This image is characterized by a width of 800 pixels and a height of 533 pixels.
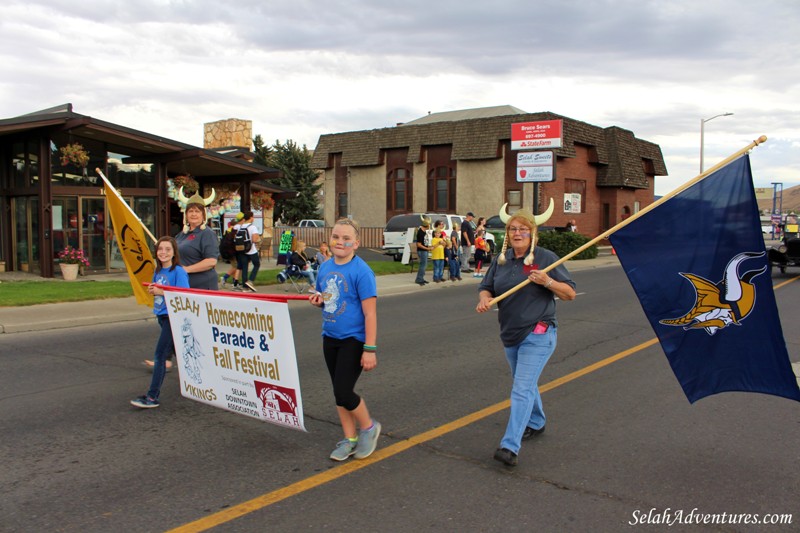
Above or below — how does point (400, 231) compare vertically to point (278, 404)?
above

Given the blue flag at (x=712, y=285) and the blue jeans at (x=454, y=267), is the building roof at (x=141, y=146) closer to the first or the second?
the blue jeans at (x=454, y=267)

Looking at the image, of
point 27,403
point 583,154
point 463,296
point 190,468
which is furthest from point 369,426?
point 583,154

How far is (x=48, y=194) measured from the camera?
1755 centimetres

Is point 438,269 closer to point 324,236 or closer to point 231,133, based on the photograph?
point 231,133

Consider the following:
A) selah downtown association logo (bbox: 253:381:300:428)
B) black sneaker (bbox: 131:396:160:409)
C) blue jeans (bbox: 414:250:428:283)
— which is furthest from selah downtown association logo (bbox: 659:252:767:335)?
blue jeans (bbox: 414:250:428:283)

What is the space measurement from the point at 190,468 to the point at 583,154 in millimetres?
40079


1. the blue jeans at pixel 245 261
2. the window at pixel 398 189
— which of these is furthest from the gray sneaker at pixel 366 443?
the window at pixel 398 189

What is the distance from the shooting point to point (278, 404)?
4.91 meters

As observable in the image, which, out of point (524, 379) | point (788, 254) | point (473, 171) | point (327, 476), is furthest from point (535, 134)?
point (327, 476)

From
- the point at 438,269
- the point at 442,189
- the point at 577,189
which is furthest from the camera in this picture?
the point at 442,189

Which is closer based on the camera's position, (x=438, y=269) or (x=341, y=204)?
(x=438, y=269)

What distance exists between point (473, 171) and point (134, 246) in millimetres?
34353

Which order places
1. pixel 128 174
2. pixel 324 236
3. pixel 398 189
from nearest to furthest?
pixel 128 174
pixel 324 236
pixel 398 189

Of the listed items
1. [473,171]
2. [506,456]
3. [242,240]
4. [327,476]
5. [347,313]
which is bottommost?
[327,476]
